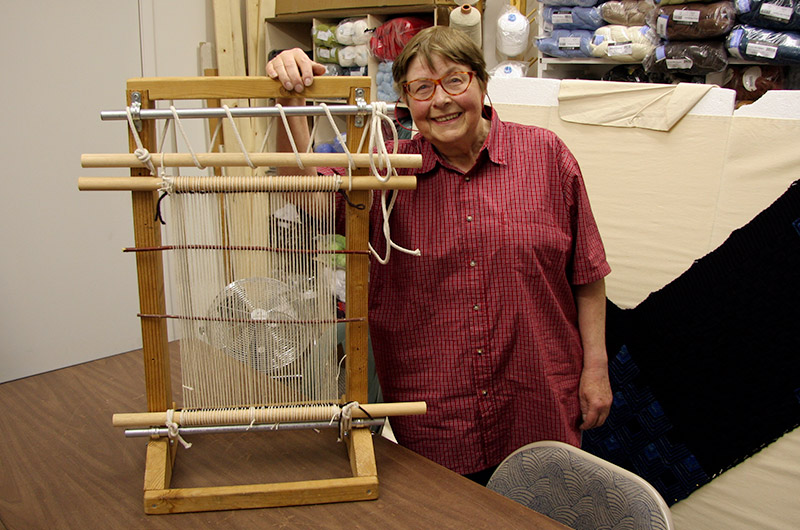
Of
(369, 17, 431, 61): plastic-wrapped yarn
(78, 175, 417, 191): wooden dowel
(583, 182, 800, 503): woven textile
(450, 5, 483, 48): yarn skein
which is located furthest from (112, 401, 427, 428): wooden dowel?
(369, 17, 431, 61): plastic-wrapped yarn

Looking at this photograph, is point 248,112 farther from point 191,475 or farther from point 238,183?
point 191,475

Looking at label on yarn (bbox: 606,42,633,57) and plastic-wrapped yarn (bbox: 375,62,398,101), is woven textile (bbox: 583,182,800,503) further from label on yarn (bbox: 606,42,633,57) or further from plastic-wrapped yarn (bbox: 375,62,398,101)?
plastic-wrapped yarn (bbox: 375,62,398,101)

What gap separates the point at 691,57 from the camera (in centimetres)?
210

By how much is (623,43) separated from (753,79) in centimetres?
45

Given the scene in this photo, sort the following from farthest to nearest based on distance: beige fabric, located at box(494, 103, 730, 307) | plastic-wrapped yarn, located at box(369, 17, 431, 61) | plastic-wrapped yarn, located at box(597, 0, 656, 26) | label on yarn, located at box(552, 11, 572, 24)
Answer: plastic-wrapped yarn, located at box(369, 17, 431, 61) → label on yarn, located at box(552, 11, 572, 24) → plastic-wrapped yarn, located at box(597, 0, 656, 26) → beige fabric, located at box(494, 103, 730, 307)

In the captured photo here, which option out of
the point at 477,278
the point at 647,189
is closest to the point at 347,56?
the point at 647,189

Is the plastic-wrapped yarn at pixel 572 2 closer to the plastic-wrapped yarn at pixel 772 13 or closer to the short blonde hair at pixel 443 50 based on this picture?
the plastic-wrapped yarn at pixel 772 13

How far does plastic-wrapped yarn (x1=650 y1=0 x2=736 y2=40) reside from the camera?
2021 millimetres

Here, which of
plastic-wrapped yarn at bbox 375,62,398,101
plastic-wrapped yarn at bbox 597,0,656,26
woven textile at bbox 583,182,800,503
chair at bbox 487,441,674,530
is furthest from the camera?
plastic-wrapped yarn at bbox 375,62,398,101

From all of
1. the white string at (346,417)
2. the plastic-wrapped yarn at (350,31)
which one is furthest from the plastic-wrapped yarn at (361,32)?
the white string at (346,417)

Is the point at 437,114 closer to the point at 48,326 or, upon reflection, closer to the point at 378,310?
the point at 378,310

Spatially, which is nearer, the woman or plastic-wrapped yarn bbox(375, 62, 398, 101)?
the woman

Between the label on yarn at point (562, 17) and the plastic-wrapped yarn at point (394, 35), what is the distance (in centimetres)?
64

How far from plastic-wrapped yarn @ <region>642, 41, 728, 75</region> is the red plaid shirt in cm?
99
